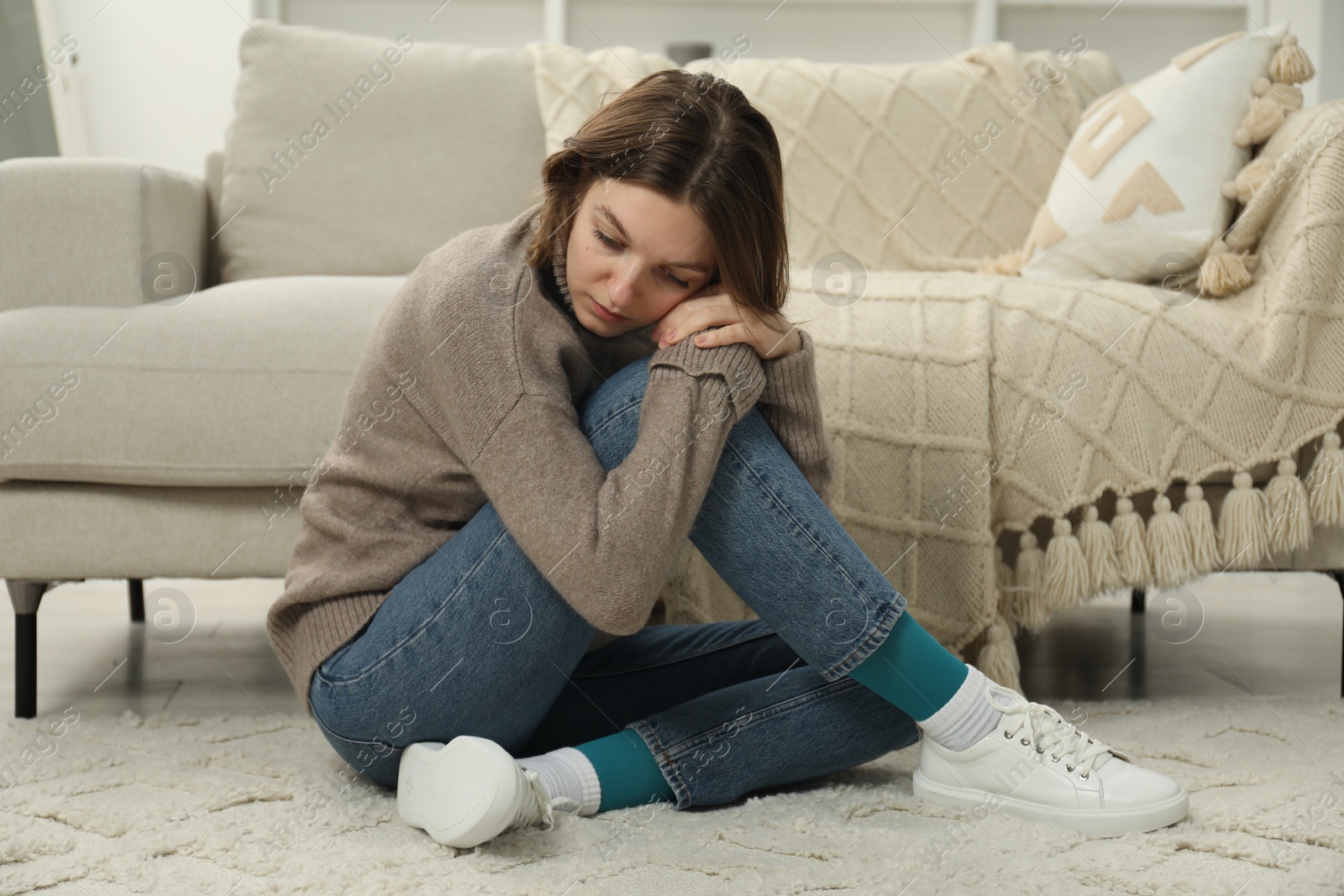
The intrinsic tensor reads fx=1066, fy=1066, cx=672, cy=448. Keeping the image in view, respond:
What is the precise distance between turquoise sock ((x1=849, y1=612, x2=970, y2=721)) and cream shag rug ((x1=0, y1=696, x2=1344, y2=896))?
10 centimetres

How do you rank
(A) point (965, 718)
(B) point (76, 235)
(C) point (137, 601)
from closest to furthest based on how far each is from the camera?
(A) point (965, 718), (B) point (76, 235), (C) point (137, 601)

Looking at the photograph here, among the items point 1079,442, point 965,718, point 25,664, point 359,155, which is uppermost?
point 359,155

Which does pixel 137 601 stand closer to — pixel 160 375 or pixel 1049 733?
pixel 160 375

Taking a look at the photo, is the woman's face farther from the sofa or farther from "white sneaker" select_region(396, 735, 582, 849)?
"white sneaker" select_region(396, 735, 582, 849)

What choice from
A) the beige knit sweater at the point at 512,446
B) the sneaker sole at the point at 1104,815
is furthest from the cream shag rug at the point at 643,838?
the beige knit sweater at the point at 512,446

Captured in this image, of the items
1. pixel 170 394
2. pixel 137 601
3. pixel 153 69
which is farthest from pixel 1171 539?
pixel 153 69

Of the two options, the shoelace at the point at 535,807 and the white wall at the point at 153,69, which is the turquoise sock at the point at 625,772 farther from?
the white wall at the point at 153,69

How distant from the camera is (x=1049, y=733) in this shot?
874mm

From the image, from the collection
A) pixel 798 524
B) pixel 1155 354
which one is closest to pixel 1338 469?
pixel 1155 354

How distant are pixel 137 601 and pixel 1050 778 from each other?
1370mm

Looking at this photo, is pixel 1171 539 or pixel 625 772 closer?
pixel 625 772

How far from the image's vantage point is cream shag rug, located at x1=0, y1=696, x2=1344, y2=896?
752 millimetres

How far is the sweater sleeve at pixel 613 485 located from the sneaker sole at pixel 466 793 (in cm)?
12

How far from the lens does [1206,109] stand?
1400 millimetres
